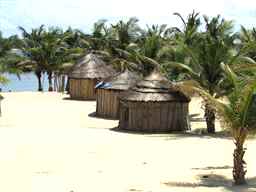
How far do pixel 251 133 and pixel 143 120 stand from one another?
14.4 meters

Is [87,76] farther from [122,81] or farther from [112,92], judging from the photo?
[112,92]

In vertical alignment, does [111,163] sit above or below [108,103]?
above

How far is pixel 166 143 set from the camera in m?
20.2

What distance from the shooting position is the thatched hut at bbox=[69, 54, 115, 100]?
44.0m

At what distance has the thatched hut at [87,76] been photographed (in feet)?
144

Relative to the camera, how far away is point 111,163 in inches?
594

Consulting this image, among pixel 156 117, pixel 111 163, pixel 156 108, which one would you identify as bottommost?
pixel 156 117

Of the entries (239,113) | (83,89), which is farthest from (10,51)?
(239,113)

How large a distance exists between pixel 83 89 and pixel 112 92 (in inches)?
423

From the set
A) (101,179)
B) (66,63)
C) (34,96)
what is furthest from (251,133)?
(66,63)

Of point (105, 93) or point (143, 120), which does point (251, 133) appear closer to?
point (143, 120)

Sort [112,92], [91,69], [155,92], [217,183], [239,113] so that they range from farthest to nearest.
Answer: [91,69] < [112,92] < [155,92] < [217,183] < [239,113]

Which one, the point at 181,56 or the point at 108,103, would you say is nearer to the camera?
the point at 181,56

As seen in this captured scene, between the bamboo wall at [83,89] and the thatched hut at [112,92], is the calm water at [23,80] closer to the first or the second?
the bamboo wall at [83,89]
